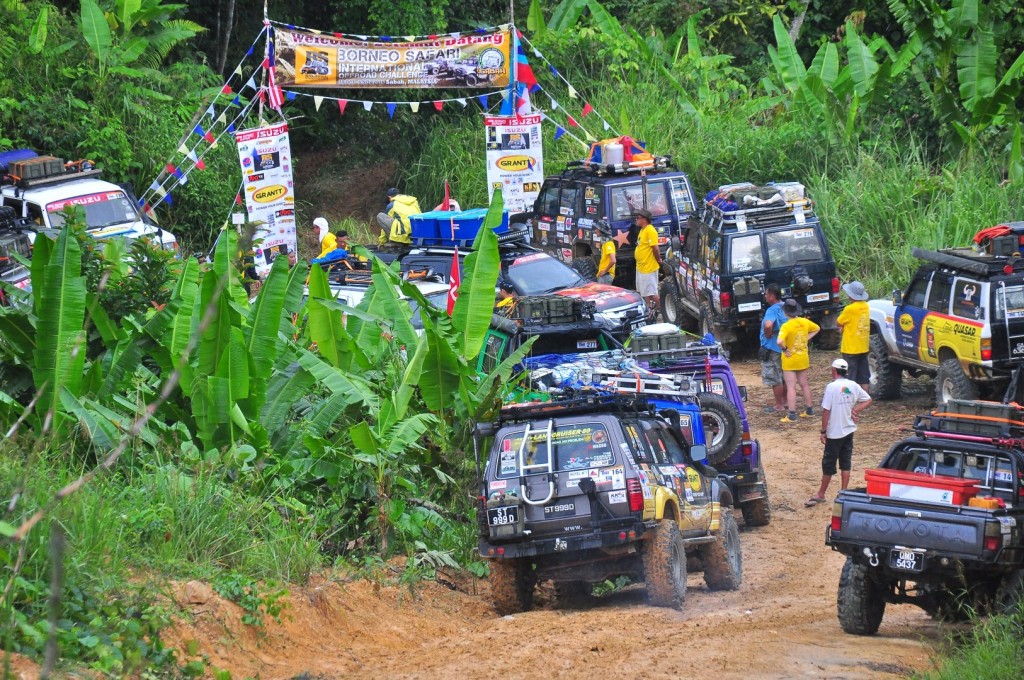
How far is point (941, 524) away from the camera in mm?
8414

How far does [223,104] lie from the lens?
25938mm

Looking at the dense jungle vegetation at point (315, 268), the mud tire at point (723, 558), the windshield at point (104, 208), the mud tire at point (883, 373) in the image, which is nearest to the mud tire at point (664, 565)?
the mud tire at point (723, 558)

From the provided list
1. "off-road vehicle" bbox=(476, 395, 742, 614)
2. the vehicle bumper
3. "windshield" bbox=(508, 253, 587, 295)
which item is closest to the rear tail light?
"off-road vehicle" bbox=(476, 395, 742, 614)

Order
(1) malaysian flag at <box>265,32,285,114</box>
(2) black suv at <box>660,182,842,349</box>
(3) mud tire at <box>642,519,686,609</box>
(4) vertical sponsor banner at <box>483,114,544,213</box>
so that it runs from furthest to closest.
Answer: (1) malaysian flag at <box>265,32,285,114</box>
(4) vertical sponsor banner at <box>483,114,544,213</box>
(2) black suv at <box>660,182,842,349</box>
(3) mud tire at <box>642,519,686,609</box>

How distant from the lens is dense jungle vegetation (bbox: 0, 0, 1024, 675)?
841 cm

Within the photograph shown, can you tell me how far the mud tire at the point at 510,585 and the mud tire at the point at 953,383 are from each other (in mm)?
6547

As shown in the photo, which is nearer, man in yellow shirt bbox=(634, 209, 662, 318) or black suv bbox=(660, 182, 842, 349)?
black suv bbox=(660, 182, 842, 349)

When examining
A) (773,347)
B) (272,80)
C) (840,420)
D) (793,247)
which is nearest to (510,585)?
(840,420)

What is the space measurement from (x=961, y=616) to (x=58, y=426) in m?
6.77

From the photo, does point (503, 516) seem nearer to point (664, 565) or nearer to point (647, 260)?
point (664, 565)

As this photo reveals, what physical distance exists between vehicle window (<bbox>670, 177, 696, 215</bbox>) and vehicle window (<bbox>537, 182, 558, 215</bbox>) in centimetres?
219

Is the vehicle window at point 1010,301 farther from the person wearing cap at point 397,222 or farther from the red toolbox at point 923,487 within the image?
the person wearing cap at point 397,222

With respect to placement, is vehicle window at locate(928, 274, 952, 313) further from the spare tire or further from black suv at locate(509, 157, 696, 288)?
black suv at locate(509, 157, 696, 288)

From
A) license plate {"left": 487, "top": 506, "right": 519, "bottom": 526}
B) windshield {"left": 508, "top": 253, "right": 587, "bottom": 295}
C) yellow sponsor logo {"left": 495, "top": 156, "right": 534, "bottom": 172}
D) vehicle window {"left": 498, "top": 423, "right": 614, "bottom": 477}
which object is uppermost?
yellow sponsor logo {"left": 495, "top": 156, "right": 534, "bottom": 172}
